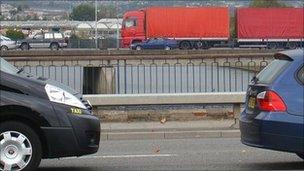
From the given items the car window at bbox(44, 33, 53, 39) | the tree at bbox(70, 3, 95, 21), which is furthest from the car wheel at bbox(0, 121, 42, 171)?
the tree at bbox(70, 3, 95, 21)

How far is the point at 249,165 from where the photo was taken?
981 cm

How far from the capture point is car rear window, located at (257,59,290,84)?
353 inches

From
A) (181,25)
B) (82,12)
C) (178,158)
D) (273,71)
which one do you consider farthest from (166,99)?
(82,12)

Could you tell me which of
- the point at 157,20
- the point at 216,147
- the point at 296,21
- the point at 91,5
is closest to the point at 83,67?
the point at 216,147

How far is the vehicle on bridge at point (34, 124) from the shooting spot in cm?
830

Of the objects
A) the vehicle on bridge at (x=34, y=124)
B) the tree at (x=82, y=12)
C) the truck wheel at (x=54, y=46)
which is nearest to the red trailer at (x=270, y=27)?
the truck wheel at (x=54, y=46)

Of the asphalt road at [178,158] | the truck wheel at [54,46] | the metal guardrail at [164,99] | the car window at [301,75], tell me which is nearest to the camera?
the car window at [301,75]

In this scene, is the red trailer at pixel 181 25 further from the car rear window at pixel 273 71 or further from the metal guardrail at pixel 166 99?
the car rear window at pixel 273 71

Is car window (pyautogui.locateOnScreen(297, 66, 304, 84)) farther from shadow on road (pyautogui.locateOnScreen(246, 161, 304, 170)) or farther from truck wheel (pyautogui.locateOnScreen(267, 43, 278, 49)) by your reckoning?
Result: truck wheel (pyautogui.locateOnScreen(267, 43, 278, 49))

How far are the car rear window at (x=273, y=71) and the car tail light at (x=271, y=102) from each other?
20cm

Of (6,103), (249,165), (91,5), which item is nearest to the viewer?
(6,103)

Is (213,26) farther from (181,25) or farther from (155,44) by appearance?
(155,44)

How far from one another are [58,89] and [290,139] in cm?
269

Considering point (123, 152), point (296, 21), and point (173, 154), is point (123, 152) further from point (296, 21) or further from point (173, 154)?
point (296, 21)
